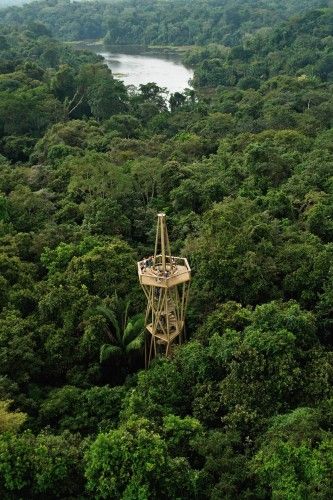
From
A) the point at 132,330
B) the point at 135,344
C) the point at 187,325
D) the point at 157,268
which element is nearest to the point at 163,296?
the point at 157,268

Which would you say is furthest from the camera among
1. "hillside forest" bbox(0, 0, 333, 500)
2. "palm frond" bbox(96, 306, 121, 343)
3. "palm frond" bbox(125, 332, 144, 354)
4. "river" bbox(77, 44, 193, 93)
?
"river" bbox(77, 44, 193, 93)

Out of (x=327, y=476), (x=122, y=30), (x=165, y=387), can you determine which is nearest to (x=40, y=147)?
(x=165, y=387)

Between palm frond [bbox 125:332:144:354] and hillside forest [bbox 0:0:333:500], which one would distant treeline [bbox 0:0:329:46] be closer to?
hillside forest [bbox 0:0:333:500]

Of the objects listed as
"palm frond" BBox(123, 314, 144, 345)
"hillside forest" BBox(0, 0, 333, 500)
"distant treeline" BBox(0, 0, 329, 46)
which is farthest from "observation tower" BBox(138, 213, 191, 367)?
"distant treeline" BBox(0, 0, 329, 46)

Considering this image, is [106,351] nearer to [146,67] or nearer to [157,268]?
[157,268]

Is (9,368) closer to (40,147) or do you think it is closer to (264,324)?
(264,324)

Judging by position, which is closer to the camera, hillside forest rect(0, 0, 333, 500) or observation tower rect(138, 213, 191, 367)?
hillside forest rect(0, 0, 333, 500)
